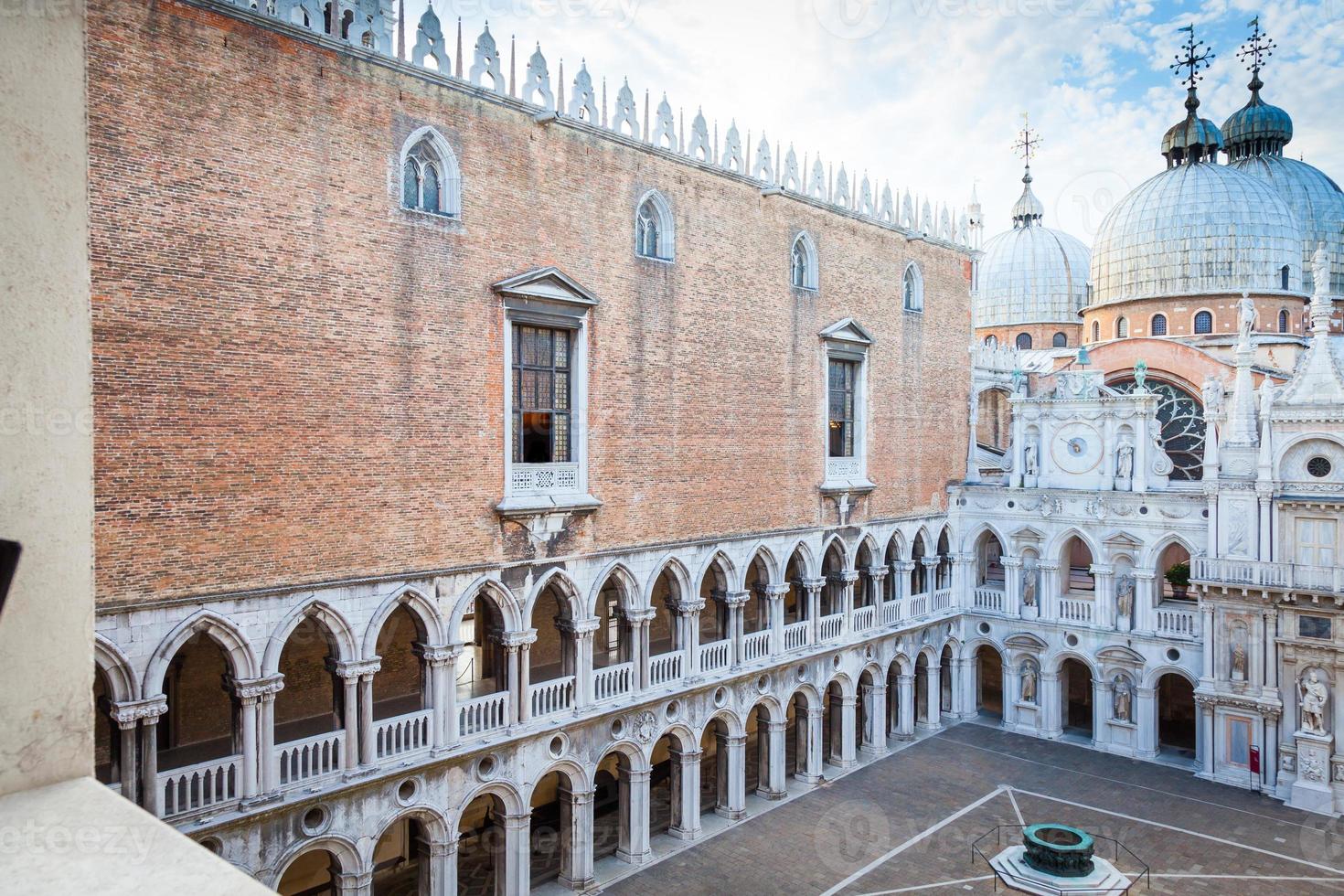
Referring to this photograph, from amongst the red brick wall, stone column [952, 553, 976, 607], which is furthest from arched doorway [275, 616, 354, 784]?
stone column [952, 553, 976, 607]

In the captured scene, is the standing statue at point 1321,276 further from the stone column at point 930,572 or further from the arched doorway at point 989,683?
the arched doorway at point 989,683

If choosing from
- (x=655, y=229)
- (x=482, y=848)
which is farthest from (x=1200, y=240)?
(x=482, y=848)

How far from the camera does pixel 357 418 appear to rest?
1650 cm

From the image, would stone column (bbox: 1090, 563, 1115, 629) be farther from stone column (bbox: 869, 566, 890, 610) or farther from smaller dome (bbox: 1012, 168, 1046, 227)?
smaller dome (bbox: 1012, 168, 1046, 227)

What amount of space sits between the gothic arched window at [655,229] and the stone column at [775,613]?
8911mm

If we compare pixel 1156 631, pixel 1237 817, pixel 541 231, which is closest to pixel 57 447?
pixel 541 231

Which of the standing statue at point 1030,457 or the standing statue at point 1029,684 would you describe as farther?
the standing statue at point 1030,457

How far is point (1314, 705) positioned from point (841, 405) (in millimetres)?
14120

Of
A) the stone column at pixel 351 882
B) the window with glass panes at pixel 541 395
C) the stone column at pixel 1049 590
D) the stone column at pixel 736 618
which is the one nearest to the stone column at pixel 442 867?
the stone column at pixel 351 882

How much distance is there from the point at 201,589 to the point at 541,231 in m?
9.13

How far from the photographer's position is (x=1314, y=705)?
24.8 m

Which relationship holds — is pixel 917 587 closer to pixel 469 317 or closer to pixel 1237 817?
pixel 1237 817

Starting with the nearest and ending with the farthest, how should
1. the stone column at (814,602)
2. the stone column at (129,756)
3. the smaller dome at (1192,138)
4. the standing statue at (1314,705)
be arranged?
the stone column at (129,756) < the standing statue at (1314,705) < the stone column at (814,602) < the smaller dome at (1192,138)

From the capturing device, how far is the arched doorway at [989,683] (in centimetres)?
3291
